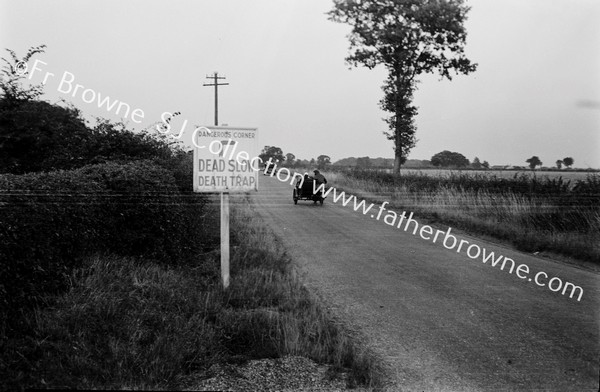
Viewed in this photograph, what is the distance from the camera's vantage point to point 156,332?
14.5 ft

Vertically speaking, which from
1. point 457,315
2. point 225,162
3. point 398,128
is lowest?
point 457,315

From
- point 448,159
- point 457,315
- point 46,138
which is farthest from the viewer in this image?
point 448,159

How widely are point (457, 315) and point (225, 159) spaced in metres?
3.69

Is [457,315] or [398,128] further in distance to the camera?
[398,128]

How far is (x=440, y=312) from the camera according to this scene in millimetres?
6195

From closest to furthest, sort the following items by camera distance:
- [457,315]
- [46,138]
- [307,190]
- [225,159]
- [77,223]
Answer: [77,223] → [457,315] → [225,159] → [46,138] → [307,190]

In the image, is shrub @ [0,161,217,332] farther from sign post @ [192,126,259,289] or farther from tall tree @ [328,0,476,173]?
tall tree @ [328,0,476,173]

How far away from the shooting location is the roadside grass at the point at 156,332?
3664 millimetres

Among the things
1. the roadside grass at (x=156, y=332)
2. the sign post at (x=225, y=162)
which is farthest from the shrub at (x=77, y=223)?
the sign post at (x=225, y=162)

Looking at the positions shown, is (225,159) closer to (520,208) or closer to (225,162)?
(225,162)

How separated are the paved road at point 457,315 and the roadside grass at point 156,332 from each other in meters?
0.54

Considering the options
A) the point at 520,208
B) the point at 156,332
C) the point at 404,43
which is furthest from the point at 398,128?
the point at 156,332

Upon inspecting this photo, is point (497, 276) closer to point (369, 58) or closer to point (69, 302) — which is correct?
point (69, 302)

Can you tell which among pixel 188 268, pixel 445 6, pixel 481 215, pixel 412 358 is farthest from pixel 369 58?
pixel 412 358
